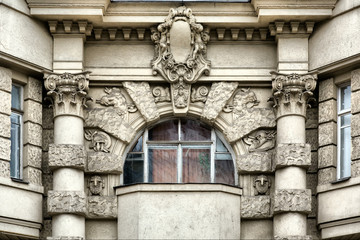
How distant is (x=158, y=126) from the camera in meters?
31.2

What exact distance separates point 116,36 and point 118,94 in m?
1.34

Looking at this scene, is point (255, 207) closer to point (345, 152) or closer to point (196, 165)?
point (196, 165)

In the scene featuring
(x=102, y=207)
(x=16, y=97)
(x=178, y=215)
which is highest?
(x=16, y=97)

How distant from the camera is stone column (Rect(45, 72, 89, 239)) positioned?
2955 centimetres

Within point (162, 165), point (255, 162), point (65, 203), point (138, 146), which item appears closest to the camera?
point (65, 203)

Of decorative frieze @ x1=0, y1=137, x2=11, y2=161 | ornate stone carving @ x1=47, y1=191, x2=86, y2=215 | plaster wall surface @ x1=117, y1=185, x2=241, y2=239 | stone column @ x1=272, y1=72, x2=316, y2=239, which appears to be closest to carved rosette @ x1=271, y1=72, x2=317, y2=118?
stone column @ x1=272, y1=72, x2=316, y2=239

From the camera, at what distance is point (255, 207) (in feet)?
98.8

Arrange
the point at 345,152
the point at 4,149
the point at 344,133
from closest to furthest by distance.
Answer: the point at 4,149 < the point at 345,152 < the point at 344,133

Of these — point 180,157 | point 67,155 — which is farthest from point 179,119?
point 67,155

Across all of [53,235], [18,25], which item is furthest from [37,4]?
[53,235]

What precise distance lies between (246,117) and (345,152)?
2.38 meters

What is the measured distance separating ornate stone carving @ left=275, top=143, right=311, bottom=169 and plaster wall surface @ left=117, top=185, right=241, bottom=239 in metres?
1.41

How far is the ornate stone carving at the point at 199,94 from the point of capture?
3088 centimetres

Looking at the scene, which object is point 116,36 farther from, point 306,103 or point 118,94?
point 306,103
